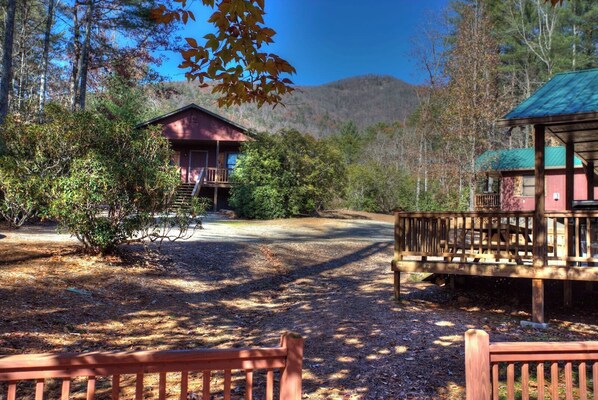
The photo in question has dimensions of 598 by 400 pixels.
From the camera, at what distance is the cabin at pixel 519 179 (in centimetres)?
2391

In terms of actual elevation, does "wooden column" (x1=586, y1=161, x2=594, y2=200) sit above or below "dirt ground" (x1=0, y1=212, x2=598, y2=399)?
above

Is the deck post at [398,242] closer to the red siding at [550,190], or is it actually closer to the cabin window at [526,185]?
the red siding at [550,190]

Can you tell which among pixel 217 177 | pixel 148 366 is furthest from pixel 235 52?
pixel 217 177

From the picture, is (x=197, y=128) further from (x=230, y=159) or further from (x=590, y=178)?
(x=590, y=178)

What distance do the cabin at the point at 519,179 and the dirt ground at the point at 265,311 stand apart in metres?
15.4

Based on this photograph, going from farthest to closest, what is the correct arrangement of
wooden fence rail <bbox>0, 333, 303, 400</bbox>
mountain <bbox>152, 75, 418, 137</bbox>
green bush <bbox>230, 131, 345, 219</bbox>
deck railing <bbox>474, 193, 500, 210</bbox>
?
1. mountain <bbox>152, 75, 418, 137</bbox>
2. deck railing <bbox>474, 193, 500, 210</bbox>
3. green bush <bbox>230, 131, 345, 219</bbox>
4. wooden fence rail <bbox>0, 333, 303, 400</bbox>

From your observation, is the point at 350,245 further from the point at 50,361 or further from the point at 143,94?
the point at 143,94

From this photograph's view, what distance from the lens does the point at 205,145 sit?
28828mm

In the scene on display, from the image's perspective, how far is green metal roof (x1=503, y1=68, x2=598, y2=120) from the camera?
23.4 ft

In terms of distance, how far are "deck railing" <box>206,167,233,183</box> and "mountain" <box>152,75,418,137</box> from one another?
4692 cm

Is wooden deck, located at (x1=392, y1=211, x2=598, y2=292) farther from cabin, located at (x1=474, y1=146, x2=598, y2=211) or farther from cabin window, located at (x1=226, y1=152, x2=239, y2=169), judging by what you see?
cabin window, located at (x1=226, y1=152, x2=239, y2=169)

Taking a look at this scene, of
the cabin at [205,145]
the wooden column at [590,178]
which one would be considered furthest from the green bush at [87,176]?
the cabin at [205,145]

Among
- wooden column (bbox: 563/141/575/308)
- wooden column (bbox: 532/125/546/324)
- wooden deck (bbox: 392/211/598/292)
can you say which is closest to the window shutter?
wooden column (bbox: 563/141/575/308)

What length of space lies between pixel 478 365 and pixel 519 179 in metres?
26.3
